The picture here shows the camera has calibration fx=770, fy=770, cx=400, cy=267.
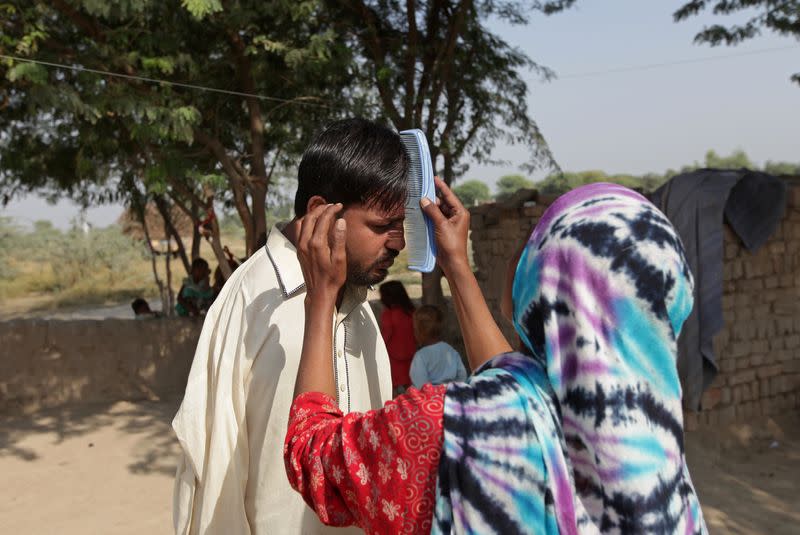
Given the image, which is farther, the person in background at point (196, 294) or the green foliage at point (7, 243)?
the green foliage at point (7, 243)

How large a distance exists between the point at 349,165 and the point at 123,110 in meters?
5.22

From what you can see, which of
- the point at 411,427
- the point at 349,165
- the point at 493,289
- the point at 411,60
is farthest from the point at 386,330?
the point at 411,427

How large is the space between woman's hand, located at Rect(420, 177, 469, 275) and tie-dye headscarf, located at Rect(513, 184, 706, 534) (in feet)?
1.43

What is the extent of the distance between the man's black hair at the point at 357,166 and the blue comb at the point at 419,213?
0.32 feet

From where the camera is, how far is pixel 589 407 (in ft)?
3.59

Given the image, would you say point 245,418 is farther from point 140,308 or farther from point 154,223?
point 154,223

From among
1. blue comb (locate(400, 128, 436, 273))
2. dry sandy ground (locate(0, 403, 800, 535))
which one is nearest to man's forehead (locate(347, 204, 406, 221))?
blue comb (locate(400, 128, 436, 273))

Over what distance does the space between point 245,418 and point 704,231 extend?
5.18 meters

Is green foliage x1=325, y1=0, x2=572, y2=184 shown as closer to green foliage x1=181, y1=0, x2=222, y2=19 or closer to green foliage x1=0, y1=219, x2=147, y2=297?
green foliage x1=181, y1=0, x2=222, y2=19

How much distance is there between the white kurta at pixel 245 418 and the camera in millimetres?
1757

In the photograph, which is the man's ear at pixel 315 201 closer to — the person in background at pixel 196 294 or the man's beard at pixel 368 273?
the man's beard at pixel 368 273

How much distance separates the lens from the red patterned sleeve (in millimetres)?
1172

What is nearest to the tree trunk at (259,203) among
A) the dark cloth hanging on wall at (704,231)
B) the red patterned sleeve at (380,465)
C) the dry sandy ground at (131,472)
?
→ the dry sandy ground at (131,472)

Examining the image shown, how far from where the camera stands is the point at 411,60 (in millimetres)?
8328
